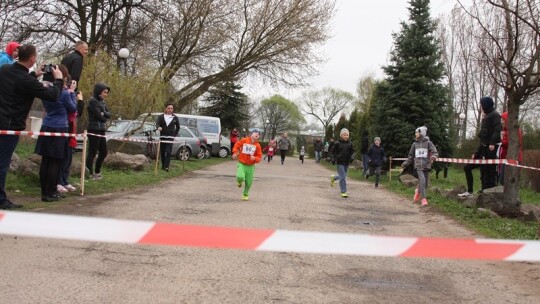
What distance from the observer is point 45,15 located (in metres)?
23.0

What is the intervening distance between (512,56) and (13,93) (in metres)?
7.65

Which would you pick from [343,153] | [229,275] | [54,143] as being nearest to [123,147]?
[343,153]

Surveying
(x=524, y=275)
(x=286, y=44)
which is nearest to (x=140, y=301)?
(x=524, y=275)

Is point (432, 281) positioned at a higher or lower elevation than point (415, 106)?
lower

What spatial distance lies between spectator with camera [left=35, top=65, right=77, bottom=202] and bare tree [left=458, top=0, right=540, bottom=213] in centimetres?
696

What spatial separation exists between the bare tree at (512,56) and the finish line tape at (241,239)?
630cm

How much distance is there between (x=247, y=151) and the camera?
10.5m

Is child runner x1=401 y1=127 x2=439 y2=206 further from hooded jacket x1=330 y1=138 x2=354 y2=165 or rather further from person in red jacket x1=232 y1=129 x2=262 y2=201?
person in red jacket x1=232 y1=129 x2=262 y2=201

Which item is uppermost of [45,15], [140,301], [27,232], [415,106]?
[45,15]

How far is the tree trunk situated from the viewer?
9.23m

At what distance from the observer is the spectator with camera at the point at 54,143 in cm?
746

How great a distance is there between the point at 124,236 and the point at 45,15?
2280 cm

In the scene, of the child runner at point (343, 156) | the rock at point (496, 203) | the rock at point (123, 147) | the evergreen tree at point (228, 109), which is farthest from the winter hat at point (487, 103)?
the evergreen tree at point (228, 109)

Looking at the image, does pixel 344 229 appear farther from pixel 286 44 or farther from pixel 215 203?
pixel 286 44
